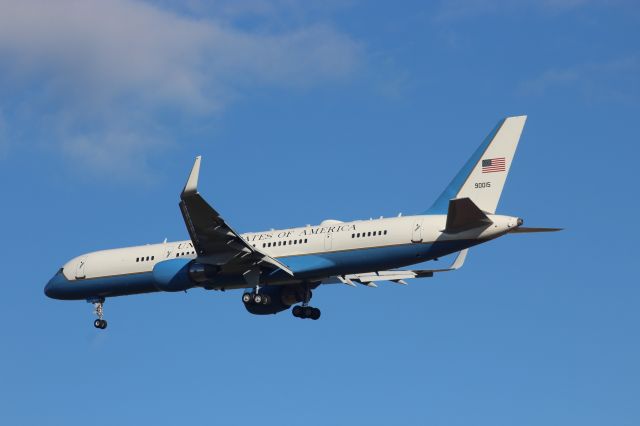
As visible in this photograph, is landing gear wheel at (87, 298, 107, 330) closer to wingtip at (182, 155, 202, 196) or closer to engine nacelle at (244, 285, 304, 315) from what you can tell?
engine nacelle at (244, 285, 304, 315)

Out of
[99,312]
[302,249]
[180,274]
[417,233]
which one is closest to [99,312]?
[99,312]

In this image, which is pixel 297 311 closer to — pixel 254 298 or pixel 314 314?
pixel 314 314

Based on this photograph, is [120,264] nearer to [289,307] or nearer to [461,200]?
[289,307]

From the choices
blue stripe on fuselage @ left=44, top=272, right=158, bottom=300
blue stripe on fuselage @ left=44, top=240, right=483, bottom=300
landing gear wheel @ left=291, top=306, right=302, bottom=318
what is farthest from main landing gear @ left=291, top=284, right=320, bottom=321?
blue stripe on fuselage @ left=44, top=272, right=158, bottom=300

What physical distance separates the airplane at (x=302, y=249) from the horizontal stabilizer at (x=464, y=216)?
4 cm

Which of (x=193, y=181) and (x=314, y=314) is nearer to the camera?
(x=193, y=181)

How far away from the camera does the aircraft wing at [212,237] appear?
51.5 metres

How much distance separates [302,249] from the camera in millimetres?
55688

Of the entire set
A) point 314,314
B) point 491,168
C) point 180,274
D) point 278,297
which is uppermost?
point 491,168

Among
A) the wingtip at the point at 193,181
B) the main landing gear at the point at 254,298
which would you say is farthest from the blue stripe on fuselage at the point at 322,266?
the wingtip at the point at 193,181

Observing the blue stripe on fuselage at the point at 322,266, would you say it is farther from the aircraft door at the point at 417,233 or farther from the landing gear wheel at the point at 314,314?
the landing gear wheel at the point at 314,314

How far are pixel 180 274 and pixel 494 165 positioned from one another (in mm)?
14638

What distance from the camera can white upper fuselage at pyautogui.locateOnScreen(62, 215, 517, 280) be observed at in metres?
51.9

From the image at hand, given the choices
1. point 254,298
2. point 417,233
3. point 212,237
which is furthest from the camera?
point 254,298
